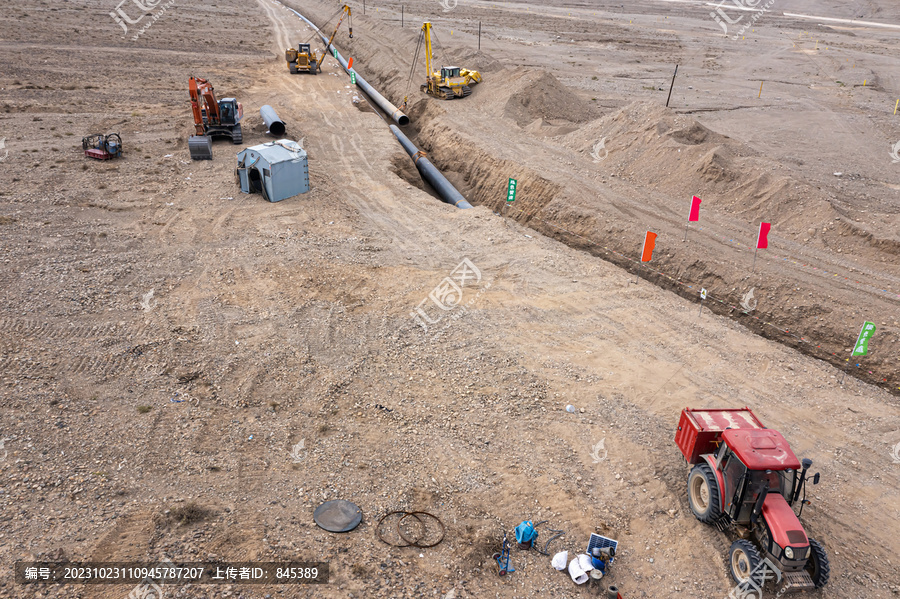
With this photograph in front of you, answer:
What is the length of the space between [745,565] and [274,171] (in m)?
18.8

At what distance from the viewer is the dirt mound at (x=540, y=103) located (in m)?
31.3

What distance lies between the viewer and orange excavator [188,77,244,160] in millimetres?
25250

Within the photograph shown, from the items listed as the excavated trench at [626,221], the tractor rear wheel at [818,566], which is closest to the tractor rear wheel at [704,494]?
the tractor rear wheel at [818,566]

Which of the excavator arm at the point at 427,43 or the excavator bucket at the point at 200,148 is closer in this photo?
the excavator bucket at the point at 200,148

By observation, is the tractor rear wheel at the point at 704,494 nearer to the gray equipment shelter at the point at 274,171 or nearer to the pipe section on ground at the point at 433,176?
the pipe section on ground at the point at 433,176

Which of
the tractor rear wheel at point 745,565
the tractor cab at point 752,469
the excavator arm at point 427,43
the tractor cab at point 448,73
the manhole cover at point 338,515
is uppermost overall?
the excavator arm at point 427,43

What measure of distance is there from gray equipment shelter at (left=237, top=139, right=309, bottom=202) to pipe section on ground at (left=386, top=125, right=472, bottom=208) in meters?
6.32

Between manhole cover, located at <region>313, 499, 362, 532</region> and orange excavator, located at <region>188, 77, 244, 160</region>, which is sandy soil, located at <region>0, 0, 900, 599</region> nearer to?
manhole cover, located at <region>313, 499, 362, 532</region>

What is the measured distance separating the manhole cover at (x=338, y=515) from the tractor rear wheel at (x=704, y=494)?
575 centimetres

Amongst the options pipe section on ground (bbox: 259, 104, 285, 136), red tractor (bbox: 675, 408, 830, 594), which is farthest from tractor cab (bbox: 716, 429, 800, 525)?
pipe section on ground (bbox: 259, 104, 285, 136)

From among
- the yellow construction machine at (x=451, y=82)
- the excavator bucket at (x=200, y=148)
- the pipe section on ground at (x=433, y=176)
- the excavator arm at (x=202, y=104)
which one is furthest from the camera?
the yellow construction machine at (x=451, y=82)

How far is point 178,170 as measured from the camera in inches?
932

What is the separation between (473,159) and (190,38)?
39234 mm

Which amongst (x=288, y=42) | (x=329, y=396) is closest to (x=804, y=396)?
(x=329, y=396)
